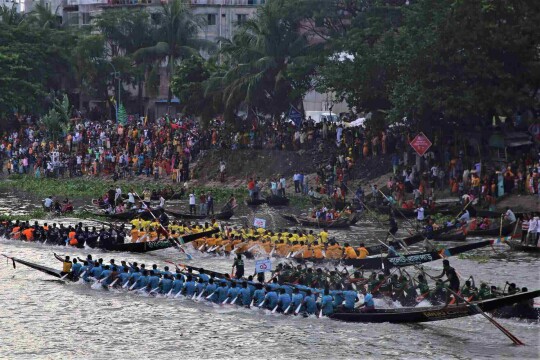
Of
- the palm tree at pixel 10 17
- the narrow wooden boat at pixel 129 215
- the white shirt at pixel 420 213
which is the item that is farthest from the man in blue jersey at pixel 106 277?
the palm tree at pixel 10 17

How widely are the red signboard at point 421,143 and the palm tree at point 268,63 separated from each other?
14.1 m

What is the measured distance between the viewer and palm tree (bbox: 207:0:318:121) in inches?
2763

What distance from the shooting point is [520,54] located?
55375 millimetres

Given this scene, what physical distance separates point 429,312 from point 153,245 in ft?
57.7

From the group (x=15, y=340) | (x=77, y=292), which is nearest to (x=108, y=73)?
(x=77, y=292)

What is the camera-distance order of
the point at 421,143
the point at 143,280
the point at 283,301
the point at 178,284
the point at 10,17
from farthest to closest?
1. the point at 10,17
2. the point at 421,143
3. the point at 143,280
4. the point at 178,284
5. the point at 283,301

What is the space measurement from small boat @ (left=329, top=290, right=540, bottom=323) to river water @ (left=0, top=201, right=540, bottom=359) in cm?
34

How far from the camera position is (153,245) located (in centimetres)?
4894

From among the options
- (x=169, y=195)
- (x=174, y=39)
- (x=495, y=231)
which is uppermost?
(x=174, y=39)

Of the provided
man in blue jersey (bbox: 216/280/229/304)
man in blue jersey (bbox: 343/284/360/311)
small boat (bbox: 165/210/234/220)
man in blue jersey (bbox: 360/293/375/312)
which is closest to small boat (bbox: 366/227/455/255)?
man in blue jersey (bbox: 343/284/360/311)

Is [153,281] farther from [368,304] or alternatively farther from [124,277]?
[368,304]

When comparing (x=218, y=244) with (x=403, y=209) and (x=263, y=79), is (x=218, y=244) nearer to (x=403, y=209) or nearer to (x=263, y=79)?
(x=403, y=209)

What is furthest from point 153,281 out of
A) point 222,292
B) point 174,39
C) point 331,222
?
point 174,39

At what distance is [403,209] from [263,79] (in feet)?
62.5
